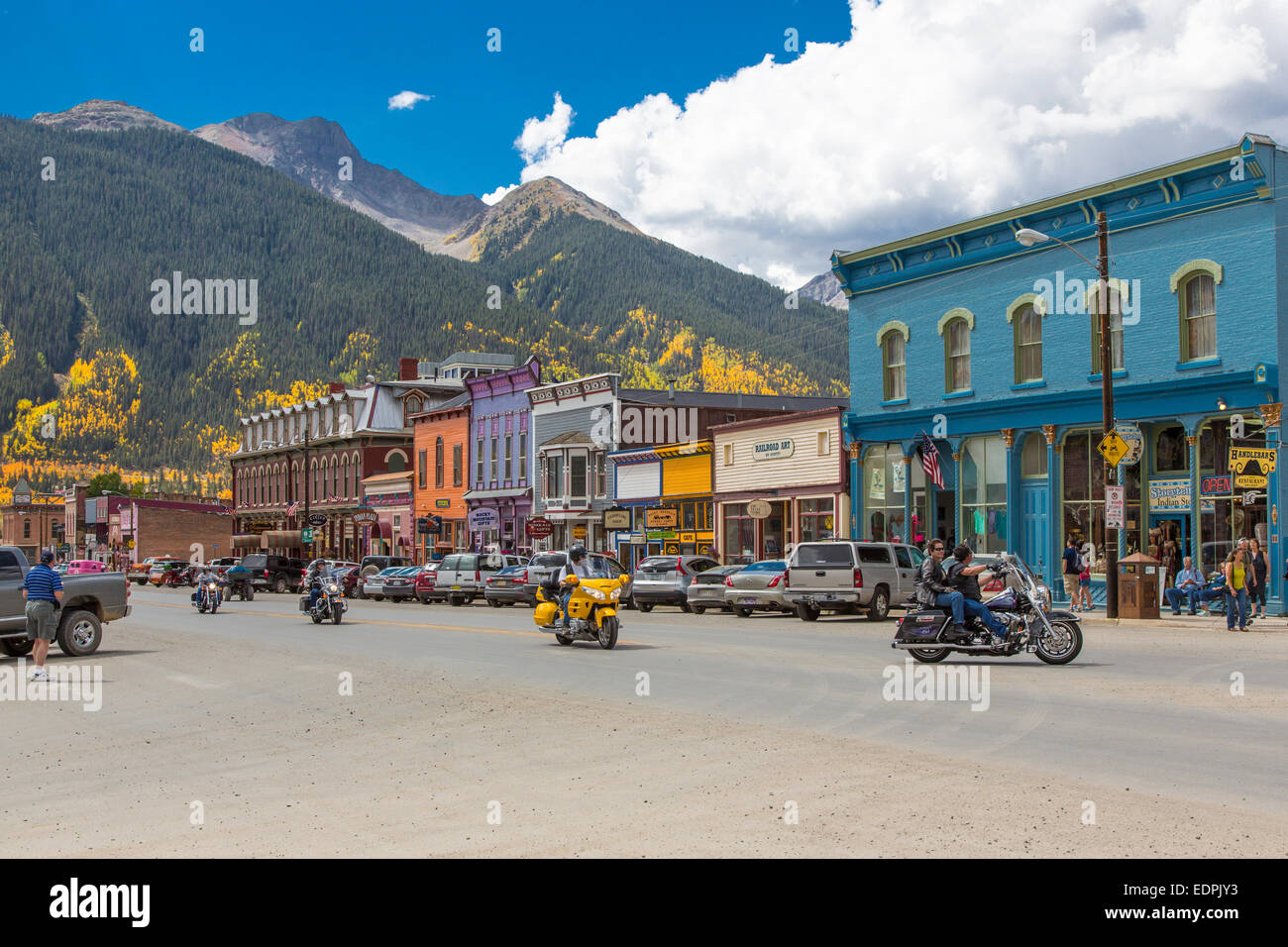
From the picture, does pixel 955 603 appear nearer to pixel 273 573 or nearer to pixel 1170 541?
pixel 1170 541

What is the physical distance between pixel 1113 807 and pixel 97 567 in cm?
7041

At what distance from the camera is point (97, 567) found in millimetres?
70062

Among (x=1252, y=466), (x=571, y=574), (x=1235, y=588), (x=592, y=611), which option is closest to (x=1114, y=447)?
(x=1252, y=466)

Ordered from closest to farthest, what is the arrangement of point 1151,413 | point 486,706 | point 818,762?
point 818,762
point 486,706
point 1151,413

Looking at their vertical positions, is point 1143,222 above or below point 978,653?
above

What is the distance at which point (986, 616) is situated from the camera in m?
17.3

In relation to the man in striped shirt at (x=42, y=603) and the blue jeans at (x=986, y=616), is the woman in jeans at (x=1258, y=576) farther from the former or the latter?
the man in striped shirt at (x=42, y=603)

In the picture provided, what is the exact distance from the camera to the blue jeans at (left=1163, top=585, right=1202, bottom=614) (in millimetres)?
28391

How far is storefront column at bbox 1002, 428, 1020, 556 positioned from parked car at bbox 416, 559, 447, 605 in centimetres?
1978

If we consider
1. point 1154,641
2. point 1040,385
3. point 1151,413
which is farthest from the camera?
point 1040,385

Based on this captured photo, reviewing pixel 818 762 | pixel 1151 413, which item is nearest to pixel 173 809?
pixel 818 762

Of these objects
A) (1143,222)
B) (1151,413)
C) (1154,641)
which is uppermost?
(1143,222)

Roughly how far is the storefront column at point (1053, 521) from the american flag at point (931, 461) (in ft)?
13.2
